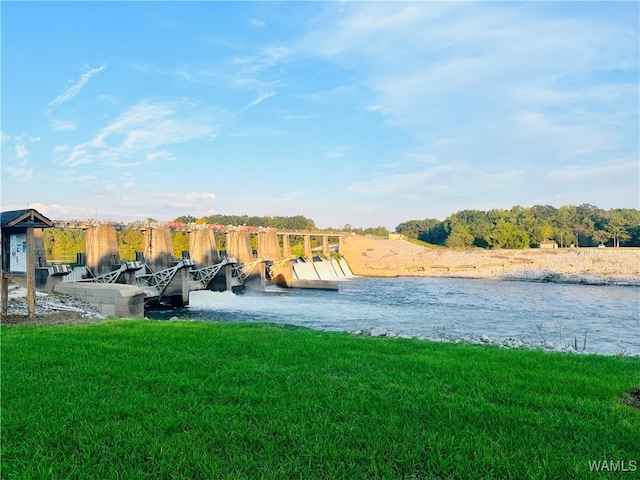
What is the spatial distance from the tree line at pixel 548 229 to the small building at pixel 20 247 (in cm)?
7441

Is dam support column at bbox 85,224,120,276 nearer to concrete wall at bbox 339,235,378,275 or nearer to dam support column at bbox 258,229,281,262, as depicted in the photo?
dam support column at bbox 258,229,281,262

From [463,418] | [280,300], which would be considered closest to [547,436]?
[463,418]

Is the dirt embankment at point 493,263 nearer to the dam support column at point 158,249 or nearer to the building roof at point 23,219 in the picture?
the dam support column at point 158,249

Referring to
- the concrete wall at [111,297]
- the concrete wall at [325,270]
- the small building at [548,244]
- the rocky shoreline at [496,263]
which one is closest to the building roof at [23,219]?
the concrete wall at [111,297]

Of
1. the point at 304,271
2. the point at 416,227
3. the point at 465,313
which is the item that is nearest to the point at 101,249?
the point at 465,313

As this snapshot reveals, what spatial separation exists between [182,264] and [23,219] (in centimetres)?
1380

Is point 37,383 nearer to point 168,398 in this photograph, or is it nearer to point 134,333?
point 168,398

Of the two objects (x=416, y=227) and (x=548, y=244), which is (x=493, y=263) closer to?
(x=548, y=244)

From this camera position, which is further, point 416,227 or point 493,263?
point 416,227

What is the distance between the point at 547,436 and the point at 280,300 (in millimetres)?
24420

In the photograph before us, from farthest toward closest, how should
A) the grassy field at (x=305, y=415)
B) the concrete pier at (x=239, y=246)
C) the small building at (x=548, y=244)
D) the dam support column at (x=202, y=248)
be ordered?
the small building at (x=548, y=244) → the concrete pier at (x=239, y=246) → the dam support column at (x=202, y=248) → the grassy field at (x=305, y=415)

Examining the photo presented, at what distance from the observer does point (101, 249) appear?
2425 centimetres

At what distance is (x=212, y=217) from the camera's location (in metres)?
87.1

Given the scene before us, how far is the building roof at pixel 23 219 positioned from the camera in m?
9.58
